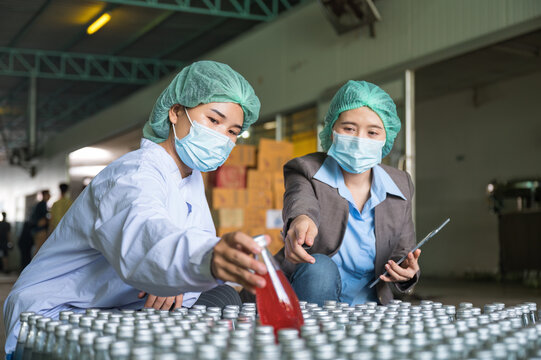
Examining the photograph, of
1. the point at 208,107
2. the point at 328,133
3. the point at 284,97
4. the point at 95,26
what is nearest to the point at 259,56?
the point at 284,97

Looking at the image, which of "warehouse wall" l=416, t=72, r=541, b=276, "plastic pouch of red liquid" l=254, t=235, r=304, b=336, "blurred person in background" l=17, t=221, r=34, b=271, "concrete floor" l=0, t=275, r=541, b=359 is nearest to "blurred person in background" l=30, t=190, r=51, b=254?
"blurred person in background" l=17, t=221, r=34, b=271

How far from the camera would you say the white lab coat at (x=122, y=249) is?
1.24 metres

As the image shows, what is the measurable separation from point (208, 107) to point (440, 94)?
920 cm

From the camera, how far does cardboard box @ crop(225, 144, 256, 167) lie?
263 inches

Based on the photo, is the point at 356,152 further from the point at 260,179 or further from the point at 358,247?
the point at 260,179

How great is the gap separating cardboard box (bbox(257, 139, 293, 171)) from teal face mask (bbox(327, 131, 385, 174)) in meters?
4.40

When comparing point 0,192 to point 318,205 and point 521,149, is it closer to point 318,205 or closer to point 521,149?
point 521,149

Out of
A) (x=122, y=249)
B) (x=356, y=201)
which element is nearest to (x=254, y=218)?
(x=356, y=201)

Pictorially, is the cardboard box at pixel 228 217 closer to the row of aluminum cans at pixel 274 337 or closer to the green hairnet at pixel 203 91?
the green hairnet at pixel 203 91

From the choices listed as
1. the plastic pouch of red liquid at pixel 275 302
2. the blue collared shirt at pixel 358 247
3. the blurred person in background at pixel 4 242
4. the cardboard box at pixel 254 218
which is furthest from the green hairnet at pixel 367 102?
the blurred person in background at pixel 4 242

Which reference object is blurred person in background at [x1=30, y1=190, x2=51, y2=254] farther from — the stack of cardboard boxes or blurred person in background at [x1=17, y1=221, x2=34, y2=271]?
the stack of cardboard boxes

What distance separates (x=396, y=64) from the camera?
6.75 m

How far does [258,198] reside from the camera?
22.6 feet

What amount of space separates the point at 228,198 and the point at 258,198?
15.9 inches
